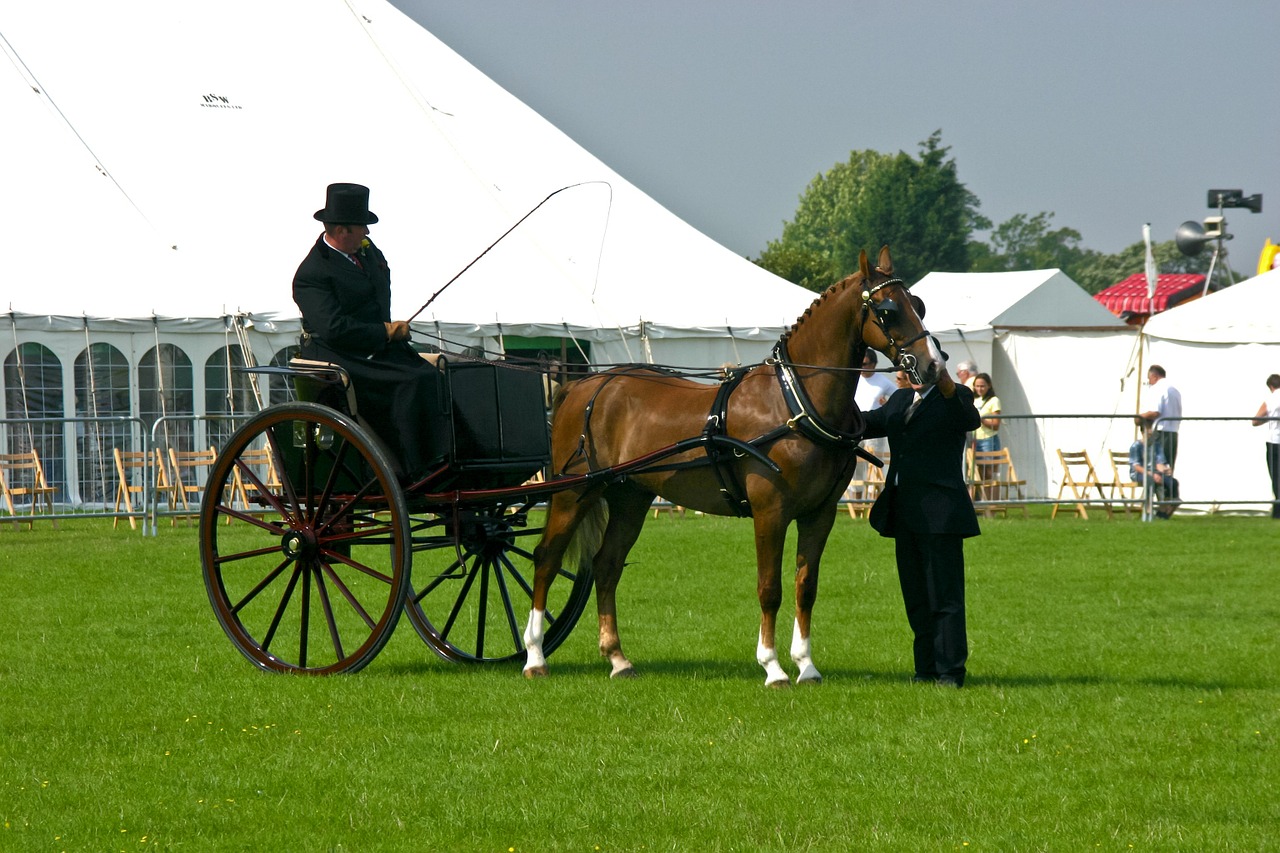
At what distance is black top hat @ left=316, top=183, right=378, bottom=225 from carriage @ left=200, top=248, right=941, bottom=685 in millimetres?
754

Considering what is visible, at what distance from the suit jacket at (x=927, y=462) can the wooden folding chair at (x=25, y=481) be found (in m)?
11.4

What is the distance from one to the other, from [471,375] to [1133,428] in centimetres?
1591

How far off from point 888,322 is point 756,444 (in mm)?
874

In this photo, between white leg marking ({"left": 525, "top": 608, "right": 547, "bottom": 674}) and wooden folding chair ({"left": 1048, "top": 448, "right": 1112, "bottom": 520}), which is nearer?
white leg marking ({"left": 525, "top": 608, "right": 547, "bottom": 674})

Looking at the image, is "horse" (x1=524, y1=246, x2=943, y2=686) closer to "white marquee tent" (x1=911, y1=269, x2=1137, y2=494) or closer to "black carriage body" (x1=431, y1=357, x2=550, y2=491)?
"black carriage body" (x1=431, y1=357, x2=550, y2=491)

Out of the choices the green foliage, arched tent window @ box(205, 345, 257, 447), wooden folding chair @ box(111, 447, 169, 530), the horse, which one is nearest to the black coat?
the horse

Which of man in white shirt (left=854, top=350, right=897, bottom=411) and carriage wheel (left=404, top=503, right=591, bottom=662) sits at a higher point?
man in white shirt (left=854, top=350, right=897, bottom=411)

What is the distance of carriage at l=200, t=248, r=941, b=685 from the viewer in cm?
766

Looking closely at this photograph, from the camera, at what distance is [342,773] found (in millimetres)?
6109

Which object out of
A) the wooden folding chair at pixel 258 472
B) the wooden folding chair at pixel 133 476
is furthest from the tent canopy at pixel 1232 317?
the wooden folding chair at pixel 133 476

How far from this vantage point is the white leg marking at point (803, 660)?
7.97 m

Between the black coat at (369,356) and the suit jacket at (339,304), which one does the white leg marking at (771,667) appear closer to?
the black coat at (369,356)

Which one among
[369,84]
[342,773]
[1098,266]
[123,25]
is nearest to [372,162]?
[369,84]

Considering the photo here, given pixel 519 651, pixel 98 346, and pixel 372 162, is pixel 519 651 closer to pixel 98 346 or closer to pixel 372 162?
pixel 98 346
